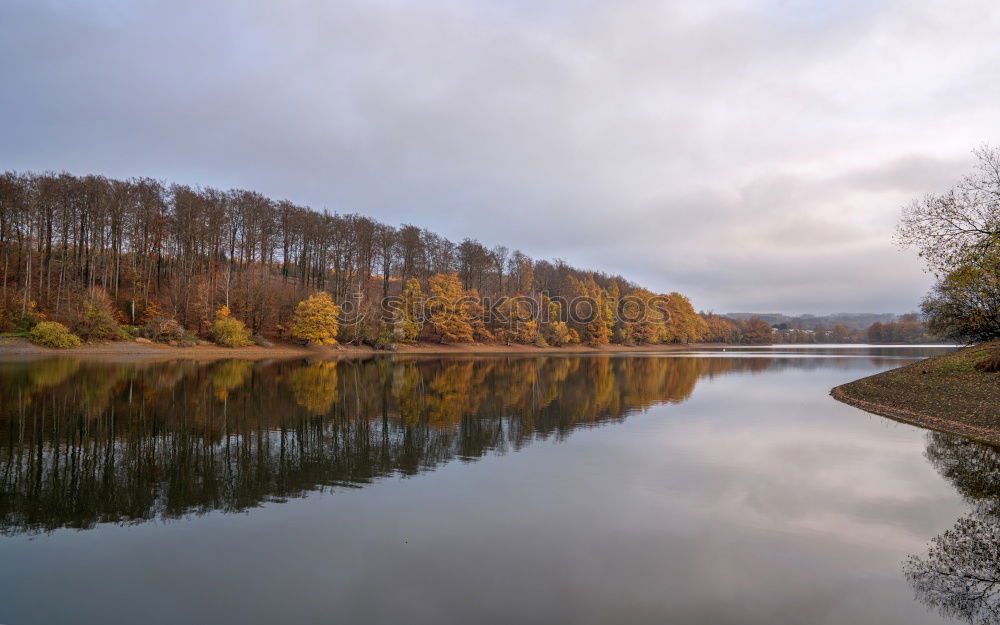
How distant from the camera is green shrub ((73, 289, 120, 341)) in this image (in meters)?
39.3

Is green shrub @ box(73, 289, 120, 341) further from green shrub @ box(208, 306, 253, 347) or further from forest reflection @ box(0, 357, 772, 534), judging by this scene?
forest reflection @ box(0, 357, 772, 534)

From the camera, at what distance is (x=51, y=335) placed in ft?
121

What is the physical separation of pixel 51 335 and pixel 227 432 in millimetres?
35002

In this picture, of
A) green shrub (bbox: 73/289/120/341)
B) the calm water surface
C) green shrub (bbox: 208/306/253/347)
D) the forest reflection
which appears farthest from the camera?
green shrub (bbox: 208/306/253/347)

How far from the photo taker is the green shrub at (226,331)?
46.6m

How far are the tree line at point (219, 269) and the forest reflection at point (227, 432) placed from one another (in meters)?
21.6

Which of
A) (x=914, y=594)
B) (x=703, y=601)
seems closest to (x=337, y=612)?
(x=703, y=601)

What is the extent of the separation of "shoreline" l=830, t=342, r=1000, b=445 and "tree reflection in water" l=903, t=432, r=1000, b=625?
643cm

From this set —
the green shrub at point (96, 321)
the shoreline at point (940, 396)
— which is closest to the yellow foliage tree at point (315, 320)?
the green shrub at point (96, 321)

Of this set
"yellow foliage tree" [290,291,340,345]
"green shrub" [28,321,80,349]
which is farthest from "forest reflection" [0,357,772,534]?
"yellow foliage tree" [290,291,340,345]

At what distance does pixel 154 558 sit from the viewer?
5953 mm

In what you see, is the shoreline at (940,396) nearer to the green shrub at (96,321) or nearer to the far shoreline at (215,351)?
the far shoreline at (215,351)

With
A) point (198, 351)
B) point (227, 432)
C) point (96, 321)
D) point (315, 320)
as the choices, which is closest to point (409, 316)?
point (315, 320)

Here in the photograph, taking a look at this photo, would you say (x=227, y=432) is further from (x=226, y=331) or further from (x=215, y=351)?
(x=226, y=331)
